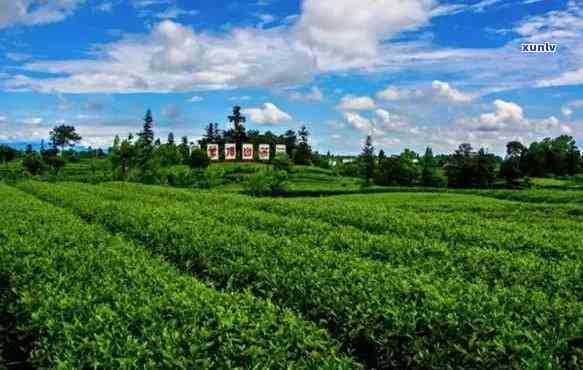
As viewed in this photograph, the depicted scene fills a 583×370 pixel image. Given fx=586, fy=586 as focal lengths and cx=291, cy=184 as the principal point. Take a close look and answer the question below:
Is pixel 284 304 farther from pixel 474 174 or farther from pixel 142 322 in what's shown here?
pixel 474 174

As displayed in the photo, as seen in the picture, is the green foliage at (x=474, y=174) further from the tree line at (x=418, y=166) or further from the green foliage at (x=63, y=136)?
the green foliage at (x=63, y=136)

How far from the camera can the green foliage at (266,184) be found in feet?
Result: 156

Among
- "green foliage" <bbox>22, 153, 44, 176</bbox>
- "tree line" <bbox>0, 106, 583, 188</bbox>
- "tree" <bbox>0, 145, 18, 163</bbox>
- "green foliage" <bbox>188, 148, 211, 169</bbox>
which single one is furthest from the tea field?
"tree" <bbox>0, 145, 18, 163</bbox>

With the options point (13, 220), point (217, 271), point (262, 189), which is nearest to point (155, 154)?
point (262, 189)

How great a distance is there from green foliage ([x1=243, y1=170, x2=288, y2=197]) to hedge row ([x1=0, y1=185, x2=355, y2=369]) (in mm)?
39303

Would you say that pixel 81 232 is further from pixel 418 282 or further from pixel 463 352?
pixel 463 352

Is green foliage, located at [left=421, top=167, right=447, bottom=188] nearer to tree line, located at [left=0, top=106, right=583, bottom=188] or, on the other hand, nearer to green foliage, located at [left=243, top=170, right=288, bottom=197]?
tree line, located at [left=0, top=106, right=583, bottom=188]

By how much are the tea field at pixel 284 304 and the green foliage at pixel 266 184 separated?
120 feet

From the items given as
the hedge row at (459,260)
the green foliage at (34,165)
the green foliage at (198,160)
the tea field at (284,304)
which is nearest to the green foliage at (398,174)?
the green foliage at (198,160)

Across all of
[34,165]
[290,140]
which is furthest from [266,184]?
[290,140]

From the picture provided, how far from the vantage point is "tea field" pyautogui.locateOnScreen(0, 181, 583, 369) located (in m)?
4.71

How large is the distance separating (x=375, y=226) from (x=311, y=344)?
9.62 m

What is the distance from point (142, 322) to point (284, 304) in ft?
6.11

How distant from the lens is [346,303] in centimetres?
603
